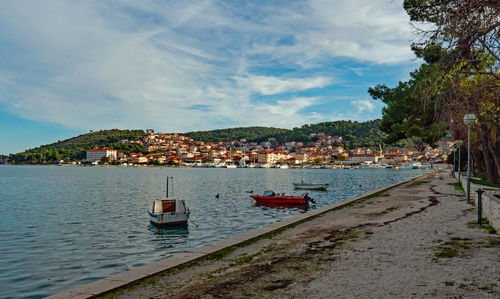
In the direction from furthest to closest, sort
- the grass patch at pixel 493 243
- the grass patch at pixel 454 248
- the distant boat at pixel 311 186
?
the distant boat at pixel 311 186 < the grass patch at pixel 493 243 < the grass patch at pixel 454 248

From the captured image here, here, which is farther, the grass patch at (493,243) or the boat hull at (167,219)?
the boat hull at (167,219)

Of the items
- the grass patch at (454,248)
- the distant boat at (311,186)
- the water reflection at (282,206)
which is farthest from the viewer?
the distant boat at (311,186)

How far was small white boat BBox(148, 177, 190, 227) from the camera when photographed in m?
19.5

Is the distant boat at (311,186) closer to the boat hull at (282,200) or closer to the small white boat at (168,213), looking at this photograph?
the boat hull at (282,200)

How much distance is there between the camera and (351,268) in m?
7.32

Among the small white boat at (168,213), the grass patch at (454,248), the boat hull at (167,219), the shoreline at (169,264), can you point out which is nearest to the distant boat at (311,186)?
the small white boat at (168,213)

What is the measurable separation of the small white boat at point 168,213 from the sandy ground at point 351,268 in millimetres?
9576

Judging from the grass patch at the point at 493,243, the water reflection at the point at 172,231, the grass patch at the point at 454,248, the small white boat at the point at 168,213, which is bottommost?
the water reflection at the point at 172,231

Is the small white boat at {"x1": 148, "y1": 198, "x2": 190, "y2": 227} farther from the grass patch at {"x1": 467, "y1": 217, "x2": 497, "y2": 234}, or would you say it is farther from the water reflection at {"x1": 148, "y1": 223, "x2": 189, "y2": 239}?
the grass patch at {"x1": 467, "y1": 217, "x2": 497, "y2": 234}

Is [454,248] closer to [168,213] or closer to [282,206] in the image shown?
[168,213]

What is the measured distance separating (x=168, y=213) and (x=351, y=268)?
45.8 feet

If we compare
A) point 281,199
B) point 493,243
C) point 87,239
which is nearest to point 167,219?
point 87,239

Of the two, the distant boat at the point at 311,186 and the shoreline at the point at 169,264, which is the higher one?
the shoreline at the point at 169,264

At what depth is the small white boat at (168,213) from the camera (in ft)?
63.9
